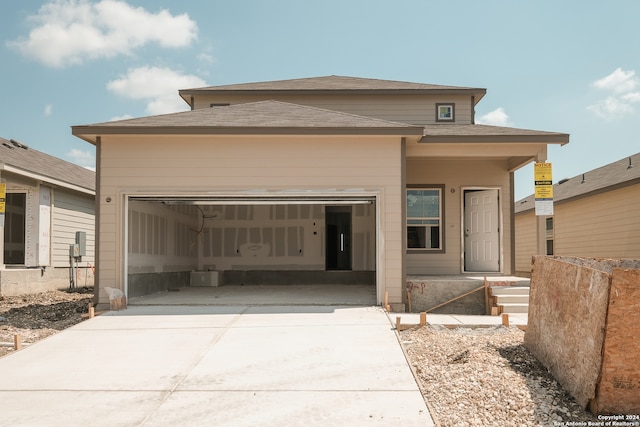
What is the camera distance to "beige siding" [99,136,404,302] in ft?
33.8

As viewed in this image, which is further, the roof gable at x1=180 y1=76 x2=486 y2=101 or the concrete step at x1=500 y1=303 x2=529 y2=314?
the roof gable at x1=180 y1=76 x2=486 y2=101

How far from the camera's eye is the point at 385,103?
53.0ft

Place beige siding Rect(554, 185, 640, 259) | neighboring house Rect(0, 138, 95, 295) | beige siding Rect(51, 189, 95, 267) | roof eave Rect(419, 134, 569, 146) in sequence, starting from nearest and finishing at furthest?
roof eave Rect(419, 134, 569, 146)
neighboring house Rect(0, 138, 95, 295)
beige siding Rect(554, 185, 640, 259)
beige siding Rect(51, 189, 95, 267)

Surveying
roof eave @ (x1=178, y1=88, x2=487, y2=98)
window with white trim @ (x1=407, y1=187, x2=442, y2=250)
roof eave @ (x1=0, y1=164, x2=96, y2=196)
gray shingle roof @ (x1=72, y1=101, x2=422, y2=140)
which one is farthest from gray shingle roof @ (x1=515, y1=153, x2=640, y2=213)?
roof eave @ (x1=0, y1=164, x2=96, y2=196)

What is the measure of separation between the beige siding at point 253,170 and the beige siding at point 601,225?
7.97 metres

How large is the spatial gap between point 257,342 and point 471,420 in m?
3.38

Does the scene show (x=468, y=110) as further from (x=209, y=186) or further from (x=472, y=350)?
(x=472, y=350)

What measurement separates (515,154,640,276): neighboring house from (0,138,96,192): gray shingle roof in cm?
1344

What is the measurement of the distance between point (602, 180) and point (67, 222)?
16088 millimetres

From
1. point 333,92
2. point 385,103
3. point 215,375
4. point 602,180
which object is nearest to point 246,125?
point 215,375

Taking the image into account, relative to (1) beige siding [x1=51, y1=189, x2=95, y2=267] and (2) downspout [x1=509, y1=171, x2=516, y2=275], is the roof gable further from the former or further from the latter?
(1) beige siding [x1=51, y1=189, x2=95, y2=267]

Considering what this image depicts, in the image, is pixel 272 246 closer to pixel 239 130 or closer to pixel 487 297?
pixel 239 130

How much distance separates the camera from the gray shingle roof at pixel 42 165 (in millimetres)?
13977

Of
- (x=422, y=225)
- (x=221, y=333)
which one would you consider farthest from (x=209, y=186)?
(x=422, y=225)
